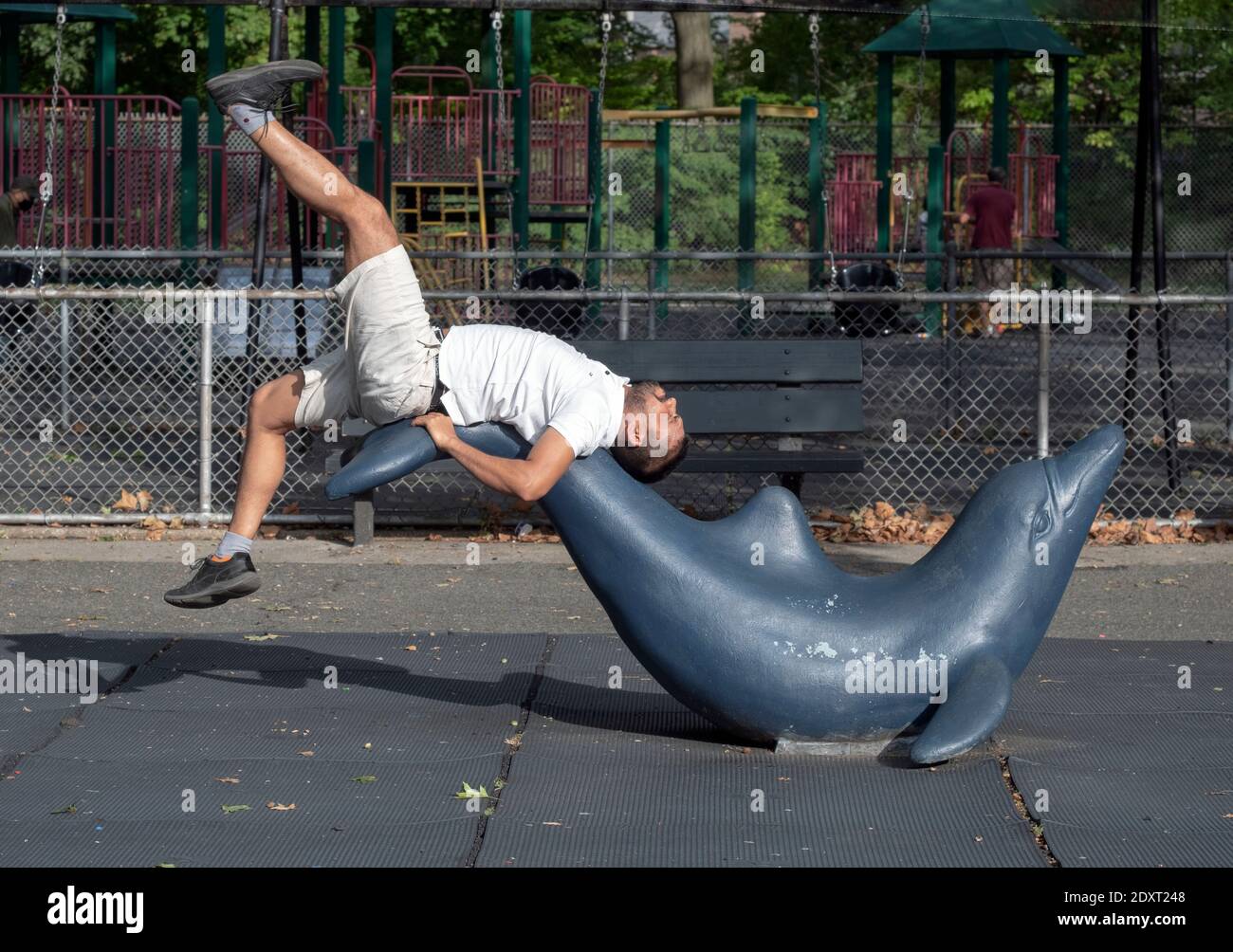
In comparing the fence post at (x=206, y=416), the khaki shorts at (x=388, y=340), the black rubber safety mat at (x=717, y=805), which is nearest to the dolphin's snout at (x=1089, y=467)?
the black rubber safety mat at (x=717, y=805)

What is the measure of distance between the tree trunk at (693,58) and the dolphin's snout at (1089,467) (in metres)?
24.8

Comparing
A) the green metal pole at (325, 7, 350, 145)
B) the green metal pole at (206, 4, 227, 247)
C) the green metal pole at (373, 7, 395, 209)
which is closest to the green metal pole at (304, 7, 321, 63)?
the green metal pole at (325, 7, 350, 145)

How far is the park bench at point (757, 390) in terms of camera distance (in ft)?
28.6

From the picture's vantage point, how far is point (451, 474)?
987cm

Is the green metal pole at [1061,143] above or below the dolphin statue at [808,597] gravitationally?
above

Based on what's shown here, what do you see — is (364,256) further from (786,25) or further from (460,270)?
Answer: (786,25)

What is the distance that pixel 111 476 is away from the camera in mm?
10383

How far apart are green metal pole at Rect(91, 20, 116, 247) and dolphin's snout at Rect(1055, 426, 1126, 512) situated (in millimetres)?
12939

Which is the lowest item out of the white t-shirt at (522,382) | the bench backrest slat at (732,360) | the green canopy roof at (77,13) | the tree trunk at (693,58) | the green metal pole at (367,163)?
the bench backrest slat at (732,360)

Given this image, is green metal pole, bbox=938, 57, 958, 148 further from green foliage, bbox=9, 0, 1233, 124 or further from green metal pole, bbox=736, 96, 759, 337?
green foliage, bbox=9, 0, 1233, 124

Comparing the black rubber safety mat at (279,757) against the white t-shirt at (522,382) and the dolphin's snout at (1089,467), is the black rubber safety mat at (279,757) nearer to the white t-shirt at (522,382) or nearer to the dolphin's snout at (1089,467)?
the white t-shirt at (522,382)

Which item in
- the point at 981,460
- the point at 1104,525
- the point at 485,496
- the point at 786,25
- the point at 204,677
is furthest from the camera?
the point at 786,25

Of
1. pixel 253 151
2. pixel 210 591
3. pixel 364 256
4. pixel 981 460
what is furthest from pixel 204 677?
pixel 253 151

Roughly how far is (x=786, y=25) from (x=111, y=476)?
2912 centimetres
